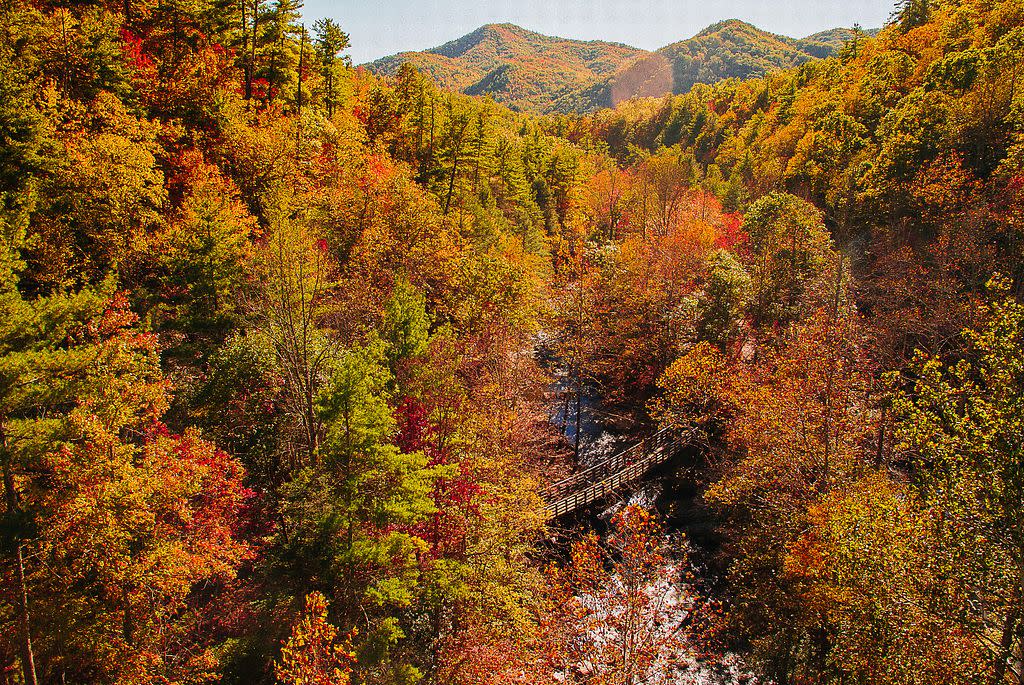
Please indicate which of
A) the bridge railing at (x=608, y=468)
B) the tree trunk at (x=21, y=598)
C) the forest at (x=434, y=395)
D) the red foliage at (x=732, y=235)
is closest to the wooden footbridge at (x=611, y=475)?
the bridge railing at (x=608, y=468)

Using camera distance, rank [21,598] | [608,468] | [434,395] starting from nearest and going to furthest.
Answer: [21,598] → [434,395] → [608,468]

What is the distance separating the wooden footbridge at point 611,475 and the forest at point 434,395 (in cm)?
108

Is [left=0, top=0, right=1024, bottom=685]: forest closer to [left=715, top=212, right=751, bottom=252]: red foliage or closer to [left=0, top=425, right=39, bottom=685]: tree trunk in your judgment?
[left=0, top=425, right=39, bottom=685]: tree trunk

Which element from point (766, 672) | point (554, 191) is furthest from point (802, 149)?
point (766, 672)

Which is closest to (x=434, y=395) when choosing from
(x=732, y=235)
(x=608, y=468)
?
(x=608, y=468)

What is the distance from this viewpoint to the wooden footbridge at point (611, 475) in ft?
91.3

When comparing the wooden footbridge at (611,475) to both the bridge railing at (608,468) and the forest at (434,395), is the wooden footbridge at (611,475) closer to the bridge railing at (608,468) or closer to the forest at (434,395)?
the bridge railing at (608,468)

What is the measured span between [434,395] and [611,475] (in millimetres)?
14189

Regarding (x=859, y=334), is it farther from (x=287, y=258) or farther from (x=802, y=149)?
(x=802, y=149)

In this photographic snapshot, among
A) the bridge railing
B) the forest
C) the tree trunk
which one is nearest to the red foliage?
the forest

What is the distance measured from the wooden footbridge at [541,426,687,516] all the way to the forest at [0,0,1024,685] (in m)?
1.08

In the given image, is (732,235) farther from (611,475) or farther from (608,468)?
(611,475)

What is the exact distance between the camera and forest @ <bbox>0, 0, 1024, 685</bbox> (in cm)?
1221

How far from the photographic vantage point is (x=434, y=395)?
20.4 meters
